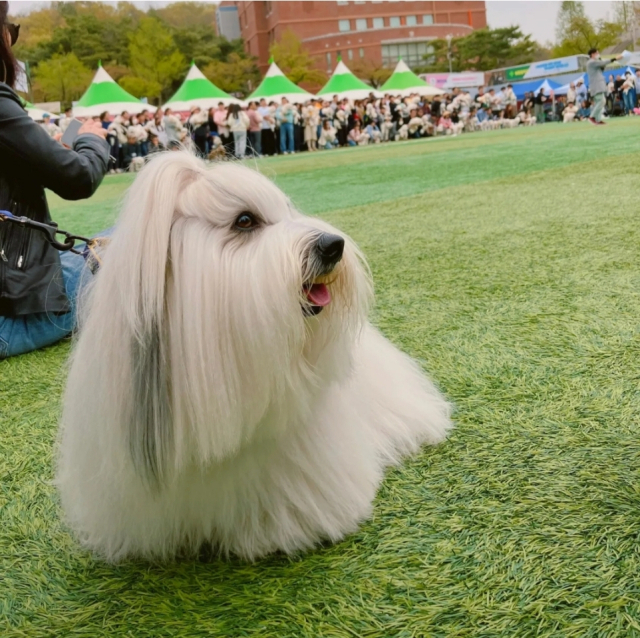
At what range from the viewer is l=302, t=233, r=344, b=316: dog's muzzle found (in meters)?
1.35

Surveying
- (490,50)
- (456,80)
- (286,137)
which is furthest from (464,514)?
(490,50)

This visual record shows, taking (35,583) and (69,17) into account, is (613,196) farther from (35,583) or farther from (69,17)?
(69,17)

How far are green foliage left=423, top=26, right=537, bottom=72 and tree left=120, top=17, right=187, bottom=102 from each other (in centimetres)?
2921

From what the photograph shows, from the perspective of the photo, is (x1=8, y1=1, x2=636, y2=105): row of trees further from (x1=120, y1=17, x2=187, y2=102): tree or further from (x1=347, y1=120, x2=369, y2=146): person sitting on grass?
(x1=347, y1=120, x2=369, y2=146): person sitting on grass

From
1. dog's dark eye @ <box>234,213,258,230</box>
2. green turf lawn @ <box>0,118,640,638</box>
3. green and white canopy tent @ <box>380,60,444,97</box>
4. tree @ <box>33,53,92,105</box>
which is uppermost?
tree @ <box>33,53,92,105</box>

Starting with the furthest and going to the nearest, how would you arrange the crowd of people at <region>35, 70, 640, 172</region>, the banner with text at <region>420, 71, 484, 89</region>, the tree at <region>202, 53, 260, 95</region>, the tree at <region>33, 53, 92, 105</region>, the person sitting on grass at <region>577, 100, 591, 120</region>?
the tree at <region>202, 53, 260, 95</region>, the tree at <region>33, 53, 92, 105</region>, the banner with text at <region>420, 71, 484, 89</region>, the person sitting on grass at <region>577, 100, 591, 120</region>, the crowd of people at <region>35, 70, 640, 172</region>

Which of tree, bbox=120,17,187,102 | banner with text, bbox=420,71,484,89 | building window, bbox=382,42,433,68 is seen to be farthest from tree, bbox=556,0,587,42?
tree, bbox=120,17,187,102

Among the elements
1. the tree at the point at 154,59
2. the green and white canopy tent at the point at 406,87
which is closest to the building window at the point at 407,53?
the tree at the point at 154,59

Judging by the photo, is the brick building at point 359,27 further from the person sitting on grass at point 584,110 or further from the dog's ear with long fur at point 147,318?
the dog's ear with long fur at point 147,318

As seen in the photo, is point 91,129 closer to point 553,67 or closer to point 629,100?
point 629,100

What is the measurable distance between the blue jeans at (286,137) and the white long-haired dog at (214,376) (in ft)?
73.8

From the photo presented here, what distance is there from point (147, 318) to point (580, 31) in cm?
7213

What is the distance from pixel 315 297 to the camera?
1401 mm

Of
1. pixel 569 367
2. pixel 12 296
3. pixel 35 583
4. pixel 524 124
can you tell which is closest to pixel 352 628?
pixel 35 583
